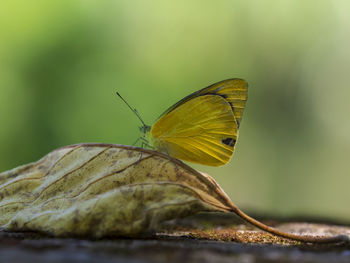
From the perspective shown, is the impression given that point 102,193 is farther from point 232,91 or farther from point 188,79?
point 188,79

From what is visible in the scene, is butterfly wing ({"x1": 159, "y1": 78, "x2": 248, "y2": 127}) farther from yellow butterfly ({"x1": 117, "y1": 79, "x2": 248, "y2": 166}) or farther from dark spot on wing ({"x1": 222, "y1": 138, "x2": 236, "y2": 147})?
dark spot on wing ({"x1": 222, "y1": 138, "x2": 236, "y2": 147})

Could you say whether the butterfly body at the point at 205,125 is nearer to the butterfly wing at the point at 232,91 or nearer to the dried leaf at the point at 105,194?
the butterfly wing at the point at 232,91

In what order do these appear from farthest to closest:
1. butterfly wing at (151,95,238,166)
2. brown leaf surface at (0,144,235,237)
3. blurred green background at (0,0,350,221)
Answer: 1. blurred green background at (0,0,350,221)
2. butterfly wing at (151,95,238,166)
3. brown leaf surface at (0,144,235,237)

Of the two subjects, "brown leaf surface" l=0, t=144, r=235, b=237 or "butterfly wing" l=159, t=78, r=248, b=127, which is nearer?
"brown leaf surface" l=0, t=144, r=235, b=237

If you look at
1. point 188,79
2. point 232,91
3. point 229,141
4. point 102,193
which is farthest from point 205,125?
point 188,79

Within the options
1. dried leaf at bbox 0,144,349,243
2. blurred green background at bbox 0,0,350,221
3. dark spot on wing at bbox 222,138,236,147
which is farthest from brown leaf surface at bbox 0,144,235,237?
blurred green background at bbox 0,0,350,221

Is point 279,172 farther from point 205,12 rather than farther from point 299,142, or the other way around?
point 205,12

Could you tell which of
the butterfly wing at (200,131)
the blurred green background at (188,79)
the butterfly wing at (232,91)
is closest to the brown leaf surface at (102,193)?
the butterfly wing at (200,131)
